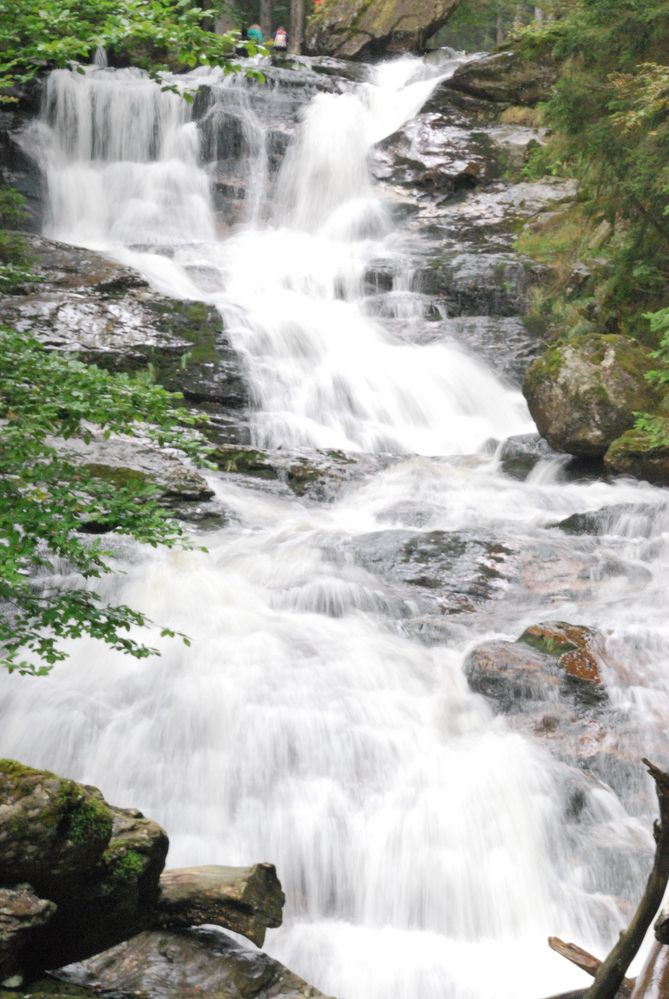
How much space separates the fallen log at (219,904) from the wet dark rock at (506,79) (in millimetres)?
19250

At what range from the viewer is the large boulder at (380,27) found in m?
23.6

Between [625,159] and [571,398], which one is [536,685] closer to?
[571,398]

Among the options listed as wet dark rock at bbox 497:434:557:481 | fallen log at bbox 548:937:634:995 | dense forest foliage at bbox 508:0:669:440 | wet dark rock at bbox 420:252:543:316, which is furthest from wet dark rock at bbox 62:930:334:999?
wet dark rock at bbox 420:252:543:316

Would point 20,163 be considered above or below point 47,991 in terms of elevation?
above

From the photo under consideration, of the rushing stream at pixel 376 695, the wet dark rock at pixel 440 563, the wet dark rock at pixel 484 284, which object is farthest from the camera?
the wet dark rock at pixel 484 284

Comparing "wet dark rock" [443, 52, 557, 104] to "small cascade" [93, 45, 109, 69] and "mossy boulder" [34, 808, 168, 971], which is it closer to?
"small cascade" [93, 45, 109, 69]

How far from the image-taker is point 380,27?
2372 cm

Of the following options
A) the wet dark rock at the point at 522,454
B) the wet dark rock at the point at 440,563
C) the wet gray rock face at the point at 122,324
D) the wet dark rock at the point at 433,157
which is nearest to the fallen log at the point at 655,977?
the wet dark rock at the point at 440,563

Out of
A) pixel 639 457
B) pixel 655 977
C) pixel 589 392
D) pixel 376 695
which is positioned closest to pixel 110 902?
pixel 655 977

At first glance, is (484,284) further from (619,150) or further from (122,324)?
(122,324)

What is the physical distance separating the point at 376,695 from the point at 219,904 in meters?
2.75

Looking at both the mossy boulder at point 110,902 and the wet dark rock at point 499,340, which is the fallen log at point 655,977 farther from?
the wet dark rock at point 499,340

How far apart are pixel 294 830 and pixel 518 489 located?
19.7 feet

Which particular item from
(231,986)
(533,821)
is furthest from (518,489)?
(231,986)
